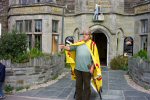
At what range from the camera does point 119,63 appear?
59.1ft

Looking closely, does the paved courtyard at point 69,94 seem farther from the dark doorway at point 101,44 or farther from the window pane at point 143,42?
the dark doorway at point 101,44

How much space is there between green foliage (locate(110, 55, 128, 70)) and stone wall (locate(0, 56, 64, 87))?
23.1ft

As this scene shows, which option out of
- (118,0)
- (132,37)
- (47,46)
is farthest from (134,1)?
(47,46)

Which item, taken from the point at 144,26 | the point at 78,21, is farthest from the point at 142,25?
the point at 78,21

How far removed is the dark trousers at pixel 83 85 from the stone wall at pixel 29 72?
A: 8.37 ft

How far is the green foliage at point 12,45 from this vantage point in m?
10.2

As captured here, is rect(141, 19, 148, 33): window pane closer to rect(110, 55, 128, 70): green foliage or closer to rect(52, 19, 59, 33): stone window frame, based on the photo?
rect(110, 55, 128, 70): green foliage

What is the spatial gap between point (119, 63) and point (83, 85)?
10.3 meters

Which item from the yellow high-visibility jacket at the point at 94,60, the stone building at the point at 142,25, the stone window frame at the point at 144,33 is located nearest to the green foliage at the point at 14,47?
the yellow high-visibility jacket at the point at 94,60

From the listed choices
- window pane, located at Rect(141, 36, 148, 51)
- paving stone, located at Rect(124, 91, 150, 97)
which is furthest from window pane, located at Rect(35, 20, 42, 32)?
paving stone, located at Rect(124, 91, 150, 97)

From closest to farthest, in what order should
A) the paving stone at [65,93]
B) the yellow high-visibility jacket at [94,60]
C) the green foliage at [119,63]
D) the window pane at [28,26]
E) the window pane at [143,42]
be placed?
the yellow high-visibility jacket at [94,60]
the paving stone at [65,93]
the green foliage at [119,63]
the window pane at [143,42]
the window pane at [28,26]

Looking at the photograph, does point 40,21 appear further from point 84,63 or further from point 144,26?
point 84,63

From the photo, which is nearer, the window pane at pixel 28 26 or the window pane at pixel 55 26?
the window pane at pixel 55 26

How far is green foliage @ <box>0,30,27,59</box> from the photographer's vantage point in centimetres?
1017
